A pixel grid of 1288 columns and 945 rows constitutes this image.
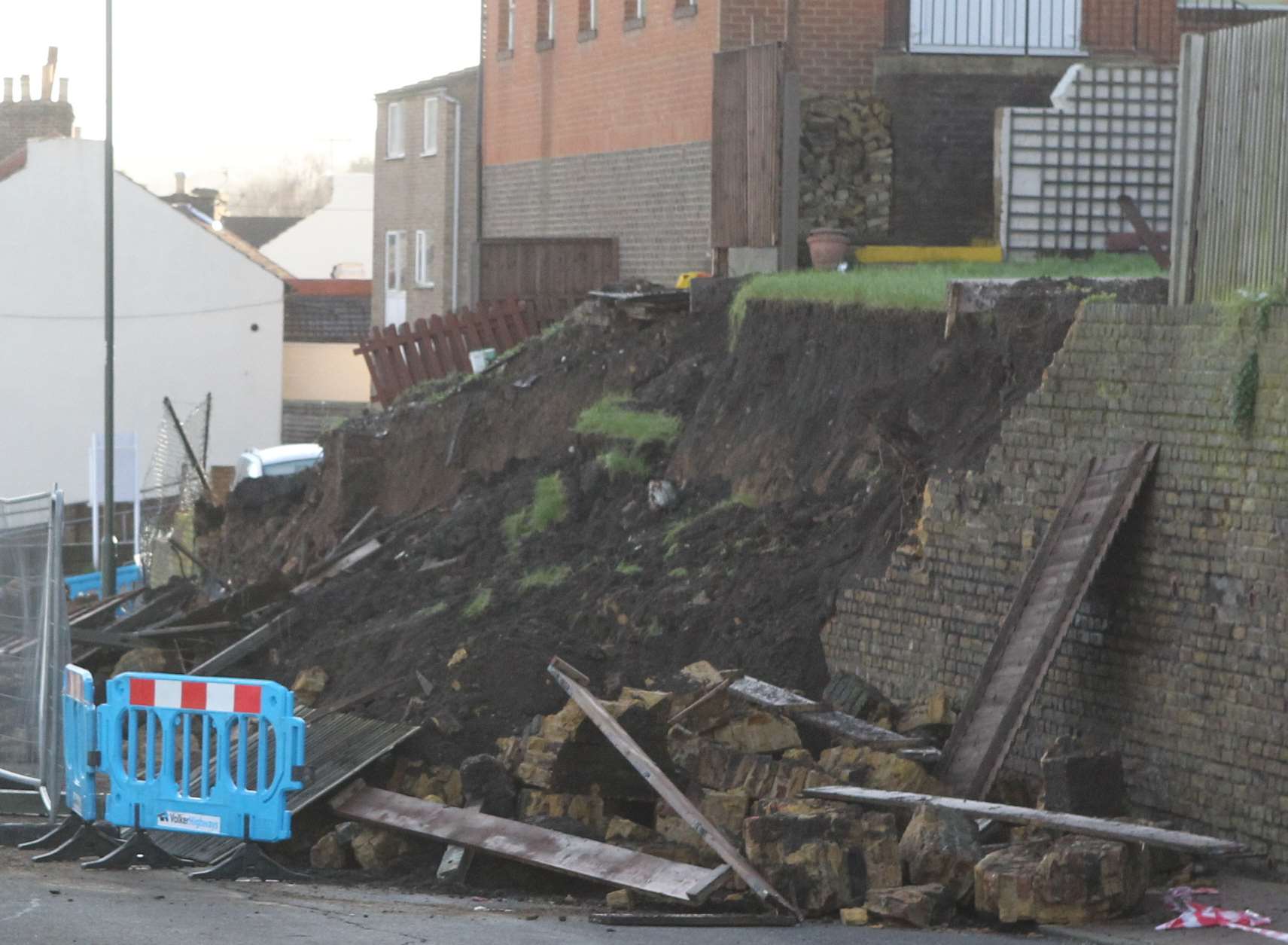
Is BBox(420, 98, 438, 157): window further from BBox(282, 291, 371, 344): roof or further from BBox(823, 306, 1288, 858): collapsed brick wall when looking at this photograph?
BBox(823, 306, 1288, 858): collapsed brick wall

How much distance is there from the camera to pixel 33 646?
12109mm

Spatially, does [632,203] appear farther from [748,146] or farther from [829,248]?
[829,248]

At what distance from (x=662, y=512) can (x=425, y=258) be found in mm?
24446

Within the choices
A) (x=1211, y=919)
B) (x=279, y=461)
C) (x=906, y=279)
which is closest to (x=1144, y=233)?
(x=906, y=279)

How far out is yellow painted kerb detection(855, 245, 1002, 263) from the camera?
19625 millimetres

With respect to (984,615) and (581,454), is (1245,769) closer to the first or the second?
(984,615)

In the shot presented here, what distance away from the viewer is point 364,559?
17.9 meters

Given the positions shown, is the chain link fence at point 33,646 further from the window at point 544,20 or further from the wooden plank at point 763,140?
the window at point 544,20

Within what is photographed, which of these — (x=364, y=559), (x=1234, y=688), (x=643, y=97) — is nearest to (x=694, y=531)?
(x=364, y=559)

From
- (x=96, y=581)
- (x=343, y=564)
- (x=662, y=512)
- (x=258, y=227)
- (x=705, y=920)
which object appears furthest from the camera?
(x=258, y=227)

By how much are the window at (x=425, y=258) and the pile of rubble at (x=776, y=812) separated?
1065 inches

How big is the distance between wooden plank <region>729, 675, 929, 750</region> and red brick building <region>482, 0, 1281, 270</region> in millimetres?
11698

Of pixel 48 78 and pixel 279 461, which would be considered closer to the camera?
pixel 279 461

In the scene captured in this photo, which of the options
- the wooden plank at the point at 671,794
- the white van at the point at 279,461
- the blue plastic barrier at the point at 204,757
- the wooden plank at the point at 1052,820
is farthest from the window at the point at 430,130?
the wooden plank at the point at 1052,820
